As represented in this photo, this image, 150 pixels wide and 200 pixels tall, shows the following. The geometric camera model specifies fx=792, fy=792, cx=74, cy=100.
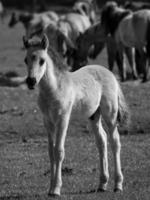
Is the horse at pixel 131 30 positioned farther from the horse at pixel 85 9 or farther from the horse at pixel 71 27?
the horse at pixel 85 9

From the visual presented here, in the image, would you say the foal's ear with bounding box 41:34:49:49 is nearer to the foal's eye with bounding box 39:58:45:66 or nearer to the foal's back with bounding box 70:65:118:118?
the foal's eye with bounding box 39:58:45:66

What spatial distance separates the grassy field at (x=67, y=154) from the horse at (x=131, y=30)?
380cm

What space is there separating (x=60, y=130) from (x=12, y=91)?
8252 mm

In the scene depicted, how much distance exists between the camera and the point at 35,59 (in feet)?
25.7

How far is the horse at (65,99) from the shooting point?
7922 millimetres

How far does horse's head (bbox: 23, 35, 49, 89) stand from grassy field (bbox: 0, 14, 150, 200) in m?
1.22

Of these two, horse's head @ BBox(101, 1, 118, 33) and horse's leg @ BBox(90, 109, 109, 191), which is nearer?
horse's leg @ BBox(90, 109, 109, 191)

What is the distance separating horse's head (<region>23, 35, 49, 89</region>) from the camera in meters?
7.73

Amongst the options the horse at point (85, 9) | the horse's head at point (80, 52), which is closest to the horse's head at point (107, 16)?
the horse's head at point (80, 52)

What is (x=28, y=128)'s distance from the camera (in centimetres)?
1319

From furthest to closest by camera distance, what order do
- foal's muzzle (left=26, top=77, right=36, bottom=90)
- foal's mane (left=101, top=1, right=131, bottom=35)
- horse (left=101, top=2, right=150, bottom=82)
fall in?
foal's mane (left=101, top=1, right=131, bottom=35), horse (left=101, top=2, right=150, bottom=82), foal's muzzle (left=26, top=77, right=36, bottom=90)

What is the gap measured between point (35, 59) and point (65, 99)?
1.78 feet

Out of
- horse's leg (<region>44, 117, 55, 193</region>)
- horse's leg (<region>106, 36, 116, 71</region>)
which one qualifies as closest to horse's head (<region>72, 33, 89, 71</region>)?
horse's leg (<region>106, 36, 116, 71</region>)

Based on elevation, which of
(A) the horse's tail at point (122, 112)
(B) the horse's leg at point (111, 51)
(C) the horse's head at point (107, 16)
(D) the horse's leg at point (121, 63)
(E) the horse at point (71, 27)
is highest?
(A) the horse's tail at point (122, 112)
